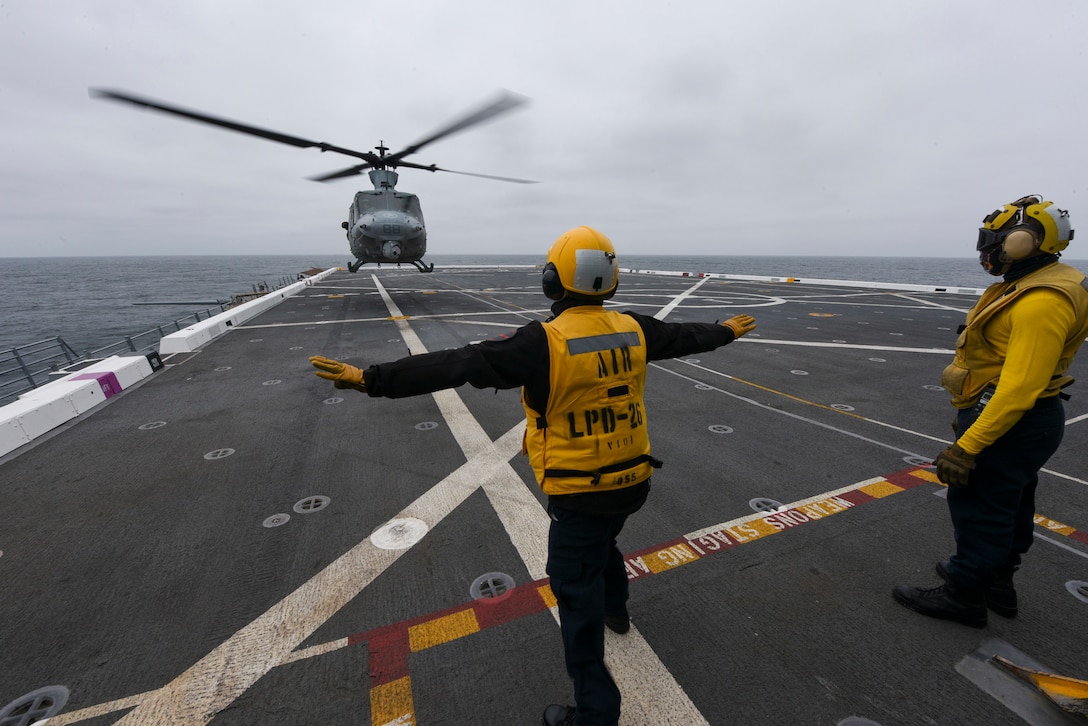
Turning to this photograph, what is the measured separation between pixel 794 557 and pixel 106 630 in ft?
17.8

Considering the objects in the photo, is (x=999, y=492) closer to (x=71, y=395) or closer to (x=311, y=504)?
(x=311, y=504)

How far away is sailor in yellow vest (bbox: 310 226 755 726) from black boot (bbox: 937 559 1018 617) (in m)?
2.82

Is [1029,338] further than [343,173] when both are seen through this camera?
No

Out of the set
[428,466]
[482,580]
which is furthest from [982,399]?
[428,466]

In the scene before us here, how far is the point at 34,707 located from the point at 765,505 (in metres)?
5.83

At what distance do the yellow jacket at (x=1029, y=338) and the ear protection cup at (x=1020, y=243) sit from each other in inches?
6.0

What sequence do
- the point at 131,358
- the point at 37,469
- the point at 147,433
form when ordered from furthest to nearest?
the point at 131,358, the point at 147,433, the point at 37,469

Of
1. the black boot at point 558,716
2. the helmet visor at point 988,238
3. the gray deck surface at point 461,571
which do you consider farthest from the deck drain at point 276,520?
the helmet visor at point 988,238

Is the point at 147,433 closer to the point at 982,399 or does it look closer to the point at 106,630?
the point at 106,630

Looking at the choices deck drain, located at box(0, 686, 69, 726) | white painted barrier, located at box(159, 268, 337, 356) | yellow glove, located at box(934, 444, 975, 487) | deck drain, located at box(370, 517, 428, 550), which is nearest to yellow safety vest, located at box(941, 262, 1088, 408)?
yellow glove, located at box(934, 444, 975, 487)

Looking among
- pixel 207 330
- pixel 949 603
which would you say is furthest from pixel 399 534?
pixel 207 330

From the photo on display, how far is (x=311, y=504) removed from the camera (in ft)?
15.5

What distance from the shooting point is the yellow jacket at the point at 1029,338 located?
2639 mm

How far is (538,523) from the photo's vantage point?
4.39 m
